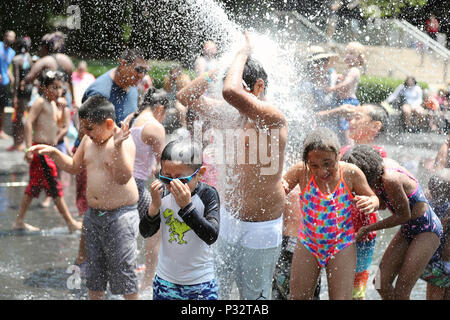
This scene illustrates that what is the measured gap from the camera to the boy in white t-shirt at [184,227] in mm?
3234

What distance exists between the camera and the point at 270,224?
11.9 ft

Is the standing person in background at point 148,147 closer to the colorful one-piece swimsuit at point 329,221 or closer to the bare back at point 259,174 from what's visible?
the bare back at point 259,174

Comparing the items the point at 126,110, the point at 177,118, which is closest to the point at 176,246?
the point at 126,110

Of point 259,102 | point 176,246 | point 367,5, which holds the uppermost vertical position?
point 367,5

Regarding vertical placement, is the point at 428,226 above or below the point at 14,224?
above

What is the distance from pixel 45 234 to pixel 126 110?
1.65m

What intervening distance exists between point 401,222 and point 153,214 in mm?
1525

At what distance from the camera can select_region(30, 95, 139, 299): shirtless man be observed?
4.05 meters

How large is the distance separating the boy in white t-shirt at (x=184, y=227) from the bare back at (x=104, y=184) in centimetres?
76

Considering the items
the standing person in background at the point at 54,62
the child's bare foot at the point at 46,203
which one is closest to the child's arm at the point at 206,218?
the child's bare foot at the point at 46,203

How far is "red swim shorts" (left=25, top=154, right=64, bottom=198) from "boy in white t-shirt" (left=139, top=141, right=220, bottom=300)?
319 centimetres
